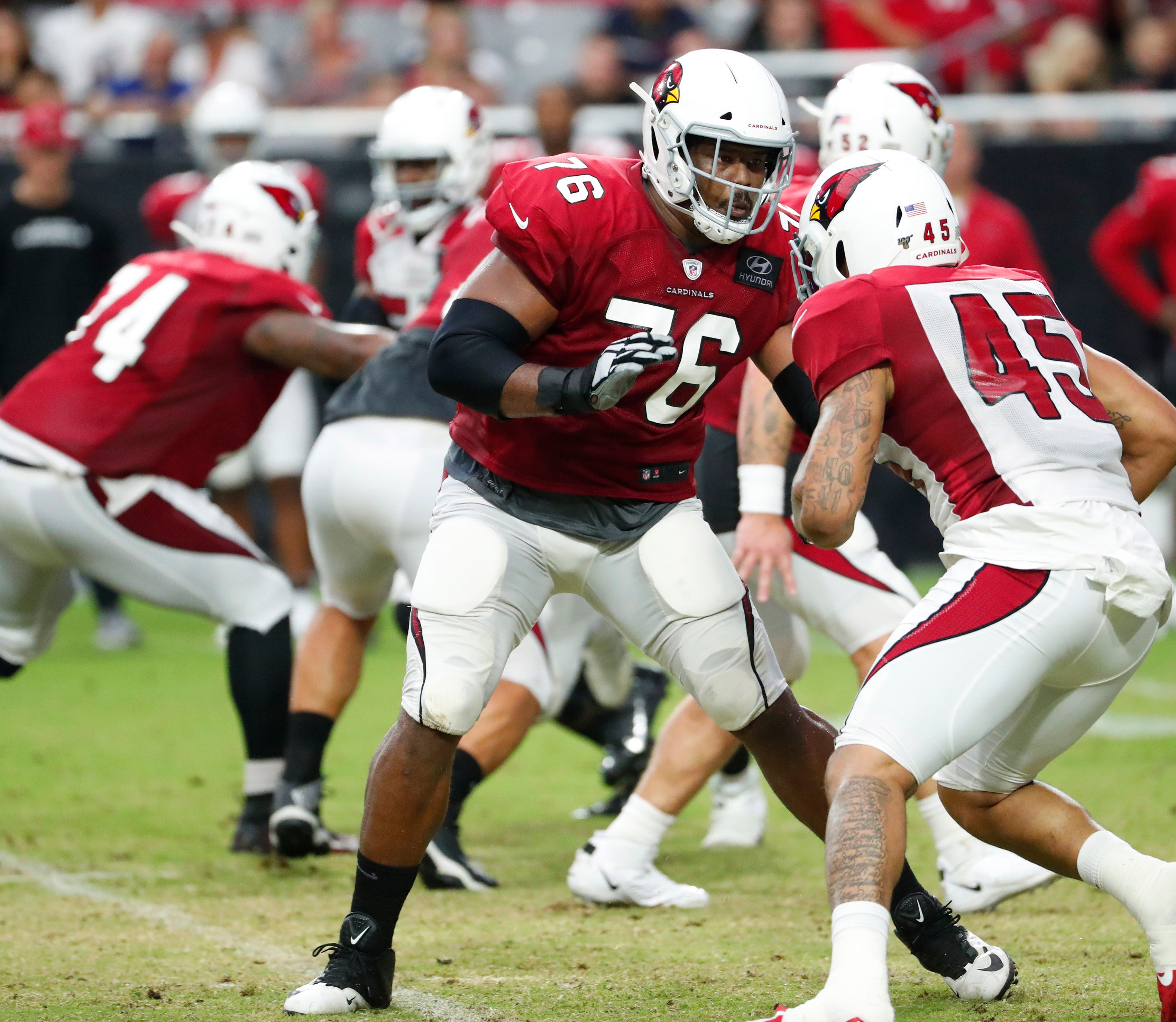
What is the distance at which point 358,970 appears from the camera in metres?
3.25

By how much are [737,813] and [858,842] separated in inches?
82.9

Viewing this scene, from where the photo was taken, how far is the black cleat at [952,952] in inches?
129

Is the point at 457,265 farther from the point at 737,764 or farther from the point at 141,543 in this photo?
the point at 737,764

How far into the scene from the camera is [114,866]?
4.57 m

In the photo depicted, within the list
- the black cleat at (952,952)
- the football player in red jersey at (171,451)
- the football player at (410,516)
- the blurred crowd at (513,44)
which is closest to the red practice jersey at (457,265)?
the football player at (410,516)

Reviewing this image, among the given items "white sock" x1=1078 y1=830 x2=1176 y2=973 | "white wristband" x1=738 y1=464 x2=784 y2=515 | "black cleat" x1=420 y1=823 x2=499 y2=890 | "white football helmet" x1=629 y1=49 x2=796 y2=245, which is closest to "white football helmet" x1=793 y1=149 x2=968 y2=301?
"white football helmet" x1=629 y1=49 x2=796 y2=245

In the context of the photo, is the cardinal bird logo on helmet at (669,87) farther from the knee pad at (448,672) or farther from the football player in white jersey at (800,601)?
the knee pad at (448,672)

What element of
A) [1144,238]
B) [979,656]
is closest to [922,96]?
[979,656]

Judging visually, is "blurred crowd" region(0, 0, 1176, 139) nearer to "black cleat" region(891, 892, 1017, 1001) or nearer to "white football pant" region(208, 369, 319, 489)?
"white football pant" region(208, 369, 319, 489)

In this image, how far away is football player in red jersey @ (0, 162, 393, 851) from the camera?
4.60 metres

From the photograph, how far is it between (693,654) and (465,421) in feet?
2.26

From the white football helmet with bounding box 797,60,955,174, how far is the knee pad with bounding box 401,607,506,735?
1.93 meters

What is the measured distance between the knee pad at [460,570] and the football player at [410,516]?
93 cm

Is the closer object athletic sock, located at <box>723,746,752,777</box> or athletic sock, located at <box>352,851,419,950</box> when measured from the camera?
athletic sock, located at <box>352,851,419,950</box>
